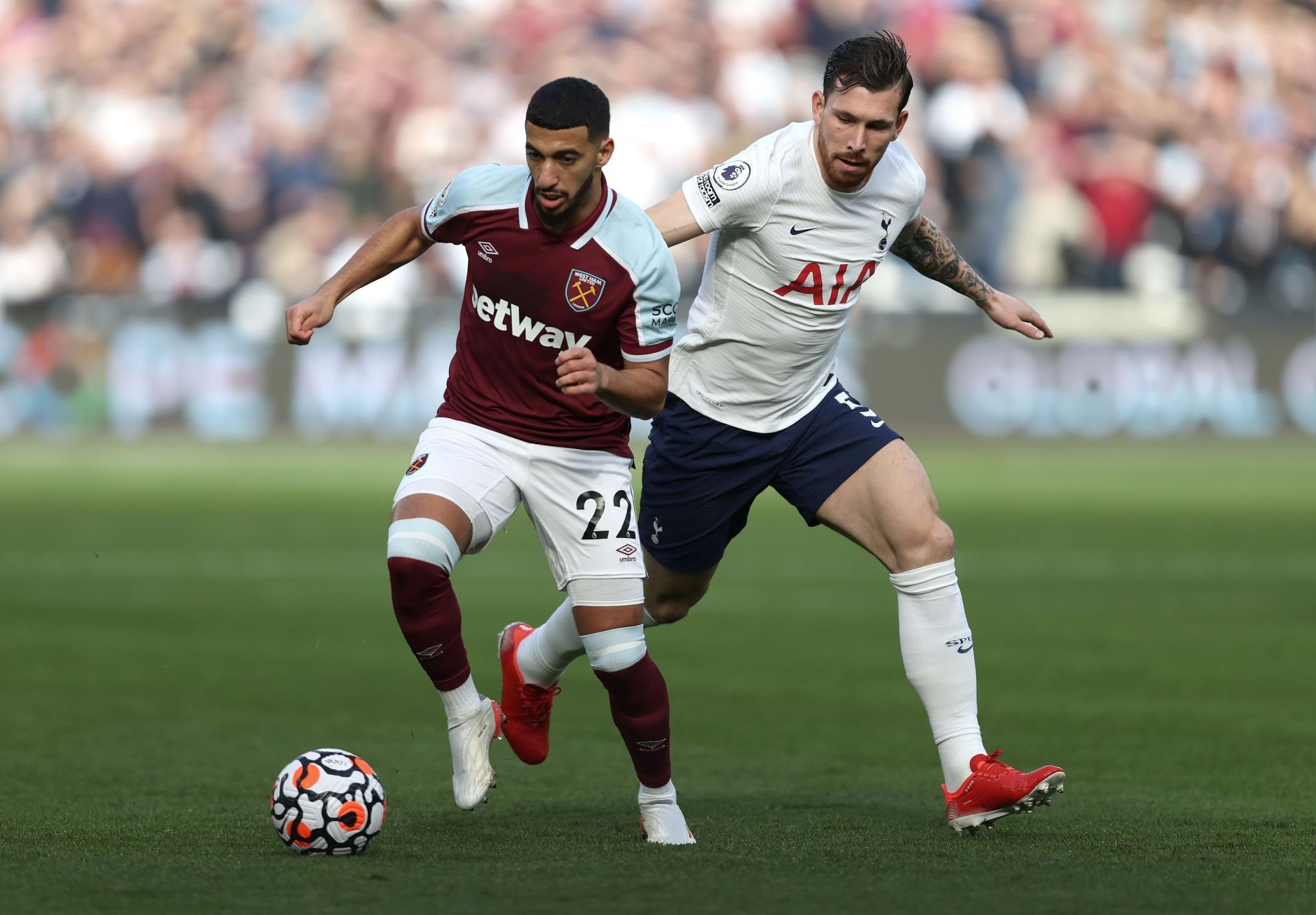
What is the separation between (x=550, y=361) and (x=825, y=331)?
3.31ft

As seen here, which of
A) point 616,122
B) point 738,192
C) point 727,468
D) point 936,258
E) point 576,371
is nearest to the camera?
point 576,371

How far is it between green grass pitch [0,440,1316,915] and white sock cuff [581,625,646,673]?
1.63ft

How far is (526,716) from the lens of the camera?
20.1 ft

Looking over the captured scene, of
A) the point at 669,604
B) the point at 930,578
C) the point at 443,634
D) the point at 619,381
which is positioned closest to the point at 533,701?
the point at 669,604

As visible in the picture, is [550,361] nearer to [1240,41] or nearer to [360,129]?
[360,129]

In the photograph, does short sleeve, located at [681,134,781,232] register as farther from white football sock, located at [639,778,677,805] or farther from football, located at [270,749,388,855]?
football, located at [270,749,388,855]

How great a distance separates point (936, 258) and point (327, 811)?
272 cm

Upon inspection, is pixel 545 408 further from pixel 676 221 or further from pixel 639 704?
pixel 639 704

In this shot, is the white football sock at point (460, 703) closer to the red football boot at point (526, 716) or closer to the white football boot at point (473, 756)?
the white football boot at point (473, 756)

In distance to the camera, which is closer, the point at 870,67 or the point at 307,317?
the point at 307,317

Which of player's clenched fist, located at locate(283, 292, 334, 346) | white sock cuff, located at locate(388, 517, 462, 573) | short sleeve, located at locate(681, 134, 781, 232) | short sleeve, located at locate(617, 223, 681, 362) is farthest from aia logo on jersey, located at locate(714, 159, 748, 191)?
white sock cuff, located at locate(388, 517, 462, 573)

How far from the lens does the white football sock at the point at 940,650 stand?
5727mm

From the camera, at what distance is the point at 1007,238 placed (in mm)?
22016

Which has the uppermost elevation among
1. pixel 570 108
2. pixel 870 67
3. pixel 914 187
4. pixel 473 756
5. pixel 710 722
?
pixel 870 67
